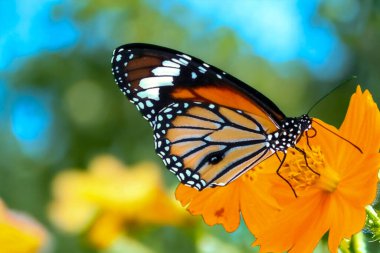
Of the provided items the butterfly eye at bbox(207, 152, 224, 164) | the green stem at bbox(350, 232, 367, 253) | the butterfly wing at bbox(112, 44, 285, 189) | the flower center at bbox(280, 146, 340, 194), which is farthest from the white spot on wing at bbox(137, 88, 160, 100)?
the green stem at bbox(350, 232, 367, 253)

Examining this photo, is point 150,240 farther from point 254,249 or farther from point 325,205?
point 325,205

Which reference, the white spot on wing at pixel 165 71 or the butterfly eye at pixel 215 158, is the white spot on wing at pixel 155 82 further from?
the butterfly eye at pixel 215 158

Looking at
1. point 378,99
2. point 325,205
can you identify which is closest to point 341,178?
point 325,205

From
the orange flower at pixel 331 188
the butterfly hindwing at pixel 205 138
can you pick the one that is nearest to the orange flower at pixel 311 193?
the orange flower at pixel 331 188

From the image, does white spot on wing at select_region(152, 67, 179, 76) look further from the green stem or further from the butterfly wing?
the green stem

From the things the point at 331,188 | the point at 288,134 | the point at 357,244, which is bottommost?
the point at 357,244

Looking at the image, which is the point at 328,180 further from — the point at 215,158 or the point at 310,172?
the point at 215,158

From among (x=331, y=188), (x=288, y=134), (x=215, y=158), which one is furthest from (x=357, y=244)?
(x=215, y=158)
